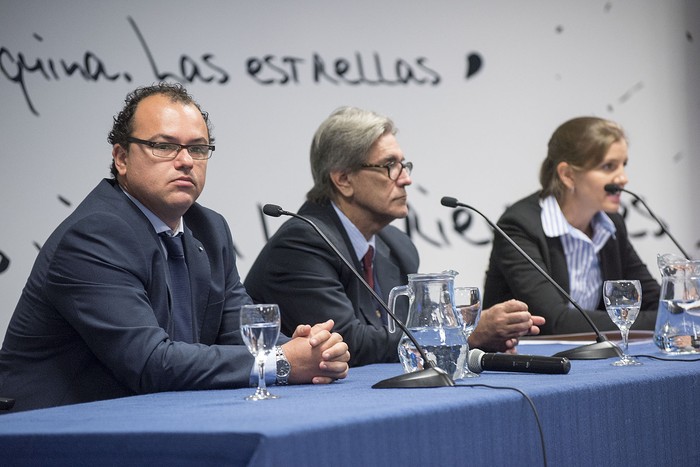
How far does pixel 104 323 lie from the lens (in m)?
2.17

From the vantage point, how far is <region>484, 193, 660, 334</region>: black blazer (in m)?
3.81

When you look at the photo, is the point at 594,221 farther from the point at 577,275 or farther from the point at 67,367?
the point at 67,367

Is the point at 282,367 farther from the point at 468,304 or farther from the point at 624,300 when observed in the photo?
the point at 624,300

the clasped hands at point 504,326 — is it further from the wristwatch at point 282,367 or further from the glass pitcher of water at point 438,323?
the wristwatch at point 282,367

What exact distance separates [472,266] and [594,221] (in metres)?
0.61

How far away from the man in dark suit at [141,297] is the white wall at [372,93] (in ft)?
3.79

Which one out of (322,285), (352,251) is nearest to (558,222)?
(352,251)

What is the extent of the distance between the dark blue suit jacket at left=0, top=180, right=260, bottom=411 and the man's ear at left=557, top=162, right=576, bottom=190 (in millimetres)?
2141

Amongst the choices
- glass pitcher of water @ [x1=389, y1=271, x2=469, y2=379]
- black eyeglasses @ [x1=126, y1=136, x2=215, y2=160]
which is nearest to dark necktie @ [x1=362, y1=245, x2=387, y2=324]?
black eyeglasses @ [x1=126, y1=136, x2=215, y2=160]

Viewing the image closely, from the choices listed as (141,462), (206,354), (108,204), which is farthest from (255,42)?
(141,462)

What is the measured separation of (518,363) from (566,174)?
2.27m

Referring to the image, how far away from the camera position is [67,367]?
7.73 feet

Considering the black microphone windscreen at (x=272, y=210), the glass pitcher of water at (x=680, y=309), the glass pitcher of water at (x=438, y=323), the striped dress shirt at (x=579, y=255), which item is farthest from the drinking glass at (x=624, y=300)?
the striped dress shirt at (x=579, y=255)

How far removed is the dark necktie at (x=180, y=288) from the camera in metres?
2.51
